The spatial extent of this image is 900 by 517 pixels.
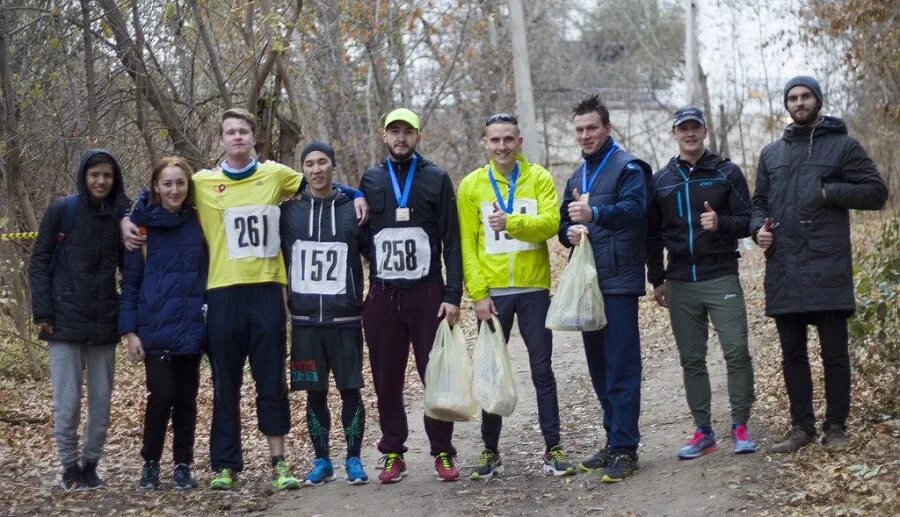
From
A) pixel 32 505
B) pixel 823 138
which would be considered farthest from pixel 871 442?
pixel 32 505

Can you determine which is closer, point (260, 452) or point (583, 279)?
point (583, 279)

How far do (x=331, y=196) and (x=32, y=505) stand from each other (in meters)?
2.53

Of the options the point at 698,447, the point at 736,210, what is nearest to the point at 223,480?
the point at 698,447

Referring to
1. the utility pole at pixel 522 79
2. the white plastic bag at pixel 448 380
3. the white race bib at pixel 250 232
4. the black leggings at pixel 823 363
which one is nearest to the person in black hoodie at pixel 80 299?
the white race bib at pixel 250 232

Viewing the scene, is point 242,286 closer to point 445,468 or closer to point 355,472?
point 355,472

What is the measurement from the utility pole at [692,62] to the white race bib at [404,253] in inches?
687

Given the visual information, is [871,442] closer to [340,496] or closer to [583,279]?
[583,279]

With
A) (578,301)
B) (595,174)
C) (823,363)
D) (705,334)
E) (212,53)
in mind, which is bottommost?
(823,363)

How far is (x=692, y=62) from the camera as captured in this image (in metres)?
24.3

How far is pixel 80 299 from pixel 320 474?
5.88 feet

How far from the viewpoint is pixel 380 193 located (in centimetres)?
679

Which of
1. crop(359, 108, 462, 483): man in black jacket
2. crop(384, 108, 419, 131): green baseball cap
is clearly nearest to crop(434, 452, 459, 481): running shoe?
crop(359, 108, 462, 483): man in black jacket

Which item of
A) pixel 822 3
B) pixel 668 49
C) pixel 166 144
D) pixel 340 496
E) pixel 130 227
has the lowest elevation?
pixel 340 496

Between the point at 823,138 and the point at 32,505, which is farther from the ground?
the point at 823,138
